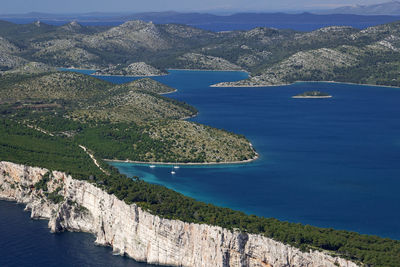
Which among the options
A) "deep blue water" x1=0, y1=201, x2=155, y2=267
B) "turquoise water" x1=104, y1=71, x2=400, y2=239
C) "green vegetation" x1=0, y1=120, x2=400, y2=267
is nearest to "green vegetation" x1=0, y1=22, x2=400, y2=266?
"green vegetation" x1=0, y1=120, x2=400, y2=267

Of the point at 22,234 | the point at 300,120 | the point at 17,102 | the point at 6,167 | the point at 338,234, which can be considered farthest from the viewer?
the point at 300,120

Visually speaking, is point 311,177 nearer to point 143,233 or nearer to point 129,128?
point 129,128

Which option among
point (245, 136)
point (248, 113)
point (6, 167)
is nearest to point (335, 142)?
point (245, 136)

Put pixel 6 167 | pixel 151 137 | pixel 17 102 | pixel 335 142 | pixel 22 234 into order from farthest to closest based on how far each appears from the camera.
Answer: pixel 17 102, pixel 335 142, pixel 151 137, pixel 6 167, pixel 22 234

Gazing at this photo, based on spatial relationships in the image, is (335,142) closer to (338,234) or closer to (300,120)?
(300,120)

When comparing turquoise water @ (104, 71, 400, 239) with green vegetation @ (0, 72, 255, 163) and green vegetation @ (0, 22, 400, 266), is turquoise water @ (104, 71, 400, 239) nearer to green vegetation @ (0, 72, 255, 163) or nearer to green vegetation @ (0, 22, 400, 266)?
Answer: green vegetation @ (0, 72, 255, 163)

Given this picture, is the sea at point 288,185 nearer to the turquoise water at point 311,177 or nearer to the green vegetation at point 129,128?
the turquoise water at point 311,177
